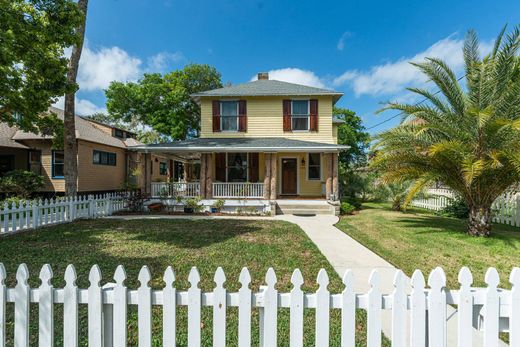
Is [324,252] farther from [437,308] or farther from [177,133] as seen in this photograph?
[177,133]

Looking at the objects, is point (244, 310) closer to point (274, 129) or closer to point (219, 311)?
point (219, 311)

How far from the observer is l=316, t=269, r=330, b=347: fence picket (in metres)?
1.94

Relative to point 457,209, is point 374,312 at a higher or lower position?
higher

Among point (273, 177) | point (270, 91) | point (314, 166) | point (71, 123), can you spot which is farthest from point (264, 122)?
point (71, 123)

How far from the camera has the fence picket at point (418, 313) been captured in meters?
1.96

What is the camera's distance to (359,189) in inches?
642

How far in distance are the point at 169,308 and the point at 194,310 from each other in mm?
187

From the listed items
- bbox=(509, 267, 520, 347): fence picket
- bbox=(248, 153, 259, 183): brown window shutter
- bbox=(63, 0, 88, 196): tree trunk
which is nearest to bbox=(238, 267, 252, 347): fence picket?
bbox=(509, 267, 520, 347): fence picket

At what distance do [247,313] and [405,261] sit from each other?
14.8ft

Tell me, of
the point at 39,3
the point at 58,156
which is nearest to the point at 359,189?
the point at 39,3

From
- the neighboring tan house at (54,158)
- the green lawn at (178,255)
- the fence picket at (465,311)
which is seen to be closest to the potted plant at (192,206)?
the green lawn at (178,255)

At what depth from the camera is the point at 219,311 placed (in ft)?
6.42

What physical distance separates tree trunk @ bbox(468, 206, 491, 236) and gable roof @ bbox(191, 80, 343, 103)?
8.85 m

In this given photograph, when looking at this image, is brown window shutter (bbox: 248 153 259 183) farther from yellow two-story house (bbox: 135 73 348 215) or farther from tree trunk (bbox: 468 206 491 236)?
tree trunk (bbox: 468 206 491 236)
